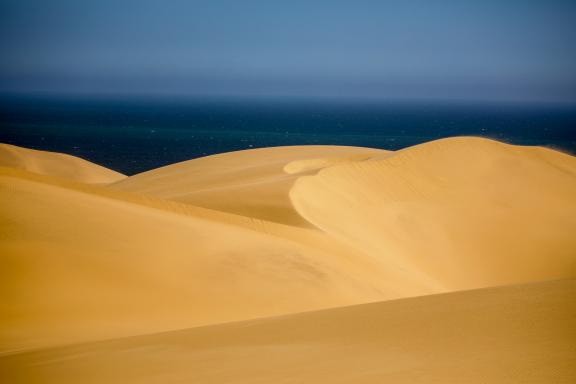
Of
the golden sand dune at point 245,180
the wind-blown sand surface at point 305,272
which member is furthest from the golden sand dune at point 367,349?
the golden sand dune at point 245,180

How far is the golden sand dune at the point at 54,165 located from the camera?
3634 centimetres

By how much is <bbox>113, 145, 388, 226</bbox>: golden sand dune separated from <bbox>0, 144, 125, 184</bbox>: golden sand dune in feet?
38.6

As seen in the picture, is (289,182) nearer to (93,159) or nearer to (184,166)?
(184,166)

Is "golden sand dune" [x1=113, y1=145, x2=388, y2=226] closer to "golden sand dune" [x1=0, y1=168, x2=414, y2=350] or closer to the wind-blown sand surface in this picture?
the wind-blown sand surface

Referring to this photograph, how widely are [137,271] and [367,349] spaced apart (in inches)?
182

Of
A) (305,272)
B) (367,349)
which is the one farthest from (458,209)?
→ (367,349)

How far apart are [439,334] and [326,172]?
43.9 feet

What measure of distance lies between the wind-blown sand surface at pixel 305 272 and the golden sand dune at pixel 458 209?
0.06 meters

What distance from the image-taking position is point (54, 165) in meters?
38.4

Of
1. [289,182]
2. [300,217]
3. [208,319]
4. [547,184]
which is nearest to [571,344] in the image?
[208,319]

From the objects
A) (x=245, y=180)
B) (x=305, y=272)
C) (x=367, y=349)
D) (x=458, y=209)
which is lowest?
(x=458, y=209)

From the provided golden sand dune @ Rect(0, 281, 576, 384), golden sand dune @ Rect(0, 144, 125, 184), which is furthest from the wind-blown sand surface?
golden sand dune @ Rect(0, 144, 125, 184)

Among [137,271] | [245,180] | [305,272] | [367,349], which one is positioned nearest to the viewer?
[367,349]

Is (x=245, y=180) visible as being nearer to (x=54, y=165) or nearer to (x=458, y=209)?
(x=458, y=209)
